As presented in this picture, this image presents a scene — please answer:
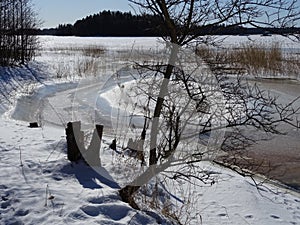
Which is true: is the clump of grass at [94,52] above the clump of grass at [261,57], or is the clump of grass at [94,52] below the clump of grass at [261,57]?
below

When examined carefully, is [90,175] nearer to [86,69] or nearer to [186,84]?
[186,84]

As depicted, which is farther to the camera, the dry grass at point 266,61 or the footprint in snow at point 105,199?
the dry grass at point 266,61

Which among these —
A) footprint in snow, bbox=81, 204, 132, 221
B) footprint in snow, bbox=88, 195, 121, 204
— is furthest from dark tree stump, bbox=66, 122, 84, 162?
footprint in snow, bbox=81, 204, 132, 221

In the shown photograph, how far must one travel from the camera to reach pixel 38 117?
23.7 ft

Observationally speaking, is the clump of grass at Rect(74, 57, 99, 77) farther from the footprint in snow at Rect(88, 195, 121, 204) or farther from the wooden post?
the footprint in snow at Rect(88, 195, 121, 204)

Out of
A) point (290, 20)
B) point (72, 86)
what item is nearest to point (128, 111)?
point (290, 20)

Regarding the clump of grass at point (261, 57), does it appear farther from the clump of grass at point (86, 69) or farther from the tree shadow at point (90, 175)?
the tree shadow at point (90, 175)

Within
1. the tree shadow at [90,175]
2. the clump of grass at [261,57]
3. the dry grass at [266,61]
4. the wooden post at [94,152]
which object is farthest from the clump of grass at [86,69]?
the tree shadow at [90,175]

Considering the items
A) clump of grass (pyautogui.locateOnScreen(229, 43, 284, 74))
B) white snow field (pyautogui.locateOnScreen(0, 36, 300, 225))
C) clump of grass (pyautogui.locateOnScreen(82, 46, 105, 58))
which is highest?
clump of grass (pyautogui.locateOnScreen(229, 43, 284, 74))

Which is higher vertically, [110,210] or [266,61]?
[266,61]

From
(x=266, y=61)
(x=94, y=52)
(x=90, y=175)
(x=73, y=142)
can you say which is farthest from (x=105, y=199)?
(x=94, y=52)

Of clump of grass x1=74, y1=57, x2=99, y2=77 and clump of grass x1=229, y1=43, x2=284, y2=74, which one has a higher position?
clump of grass x1=229, y1=43, x2=284, y2=74

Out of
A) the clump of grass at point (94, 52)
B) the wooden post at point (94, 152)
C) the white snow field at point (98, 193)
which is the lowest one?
the white snow field at point (98, 193)

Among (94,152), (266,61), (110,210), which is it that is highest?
(266,61)
